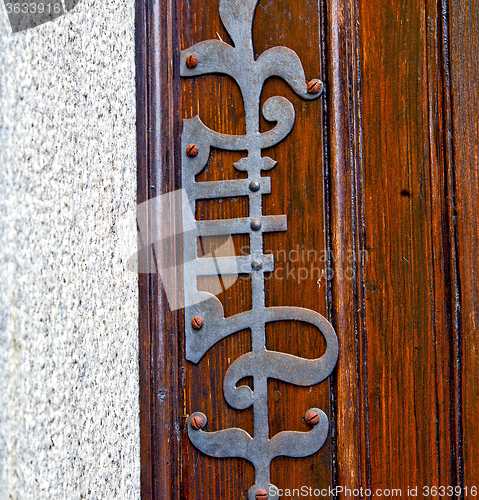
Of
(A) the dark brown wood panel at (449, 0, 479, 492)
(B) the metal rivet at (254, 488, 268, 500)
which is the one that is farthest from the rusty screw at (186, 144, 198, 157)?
(B) the metal rivet at (254, 488, 268, 500)

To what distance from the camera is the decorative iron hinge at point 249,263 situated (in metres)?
0.65

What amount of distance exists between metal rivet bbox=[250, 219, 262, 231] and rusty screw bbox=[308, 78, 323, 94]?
21 centimetres

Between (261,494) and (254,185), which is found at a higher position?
(254,185)

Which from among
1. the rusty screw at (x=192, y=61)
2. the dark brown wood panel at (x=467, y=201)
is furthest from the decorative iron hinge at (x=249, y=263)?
the dark brown wood panel at (x=467, y=201)

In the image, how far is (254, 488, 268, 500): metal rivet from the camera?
65 centimetres

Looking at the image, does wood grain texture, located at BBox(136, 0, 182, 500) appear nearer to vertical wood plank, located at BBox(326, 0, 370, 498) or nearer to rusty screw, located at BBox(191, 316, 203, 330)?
rusty screw, located at BBox(191, 316, 203, 330)

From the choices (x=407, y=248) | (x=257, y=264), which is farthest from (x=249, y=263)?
(x=407, y=248)

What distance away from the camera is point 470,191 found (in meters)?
0.66

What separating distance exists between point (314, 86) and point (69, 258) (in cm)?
43

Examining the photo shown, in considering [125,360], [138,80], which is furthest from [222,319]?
[138,80]

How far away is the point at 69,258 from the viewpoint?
22.0 inches

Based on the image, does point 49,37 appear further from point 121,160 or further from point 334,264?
point 334,264

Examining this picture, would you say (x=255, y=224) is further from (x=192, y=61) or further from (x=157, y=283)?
(x=192, y=61)

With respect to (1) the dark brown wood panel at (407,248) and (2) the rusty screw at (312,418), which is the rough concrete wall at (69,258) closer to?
(2) the rusty screw at (312,418)
